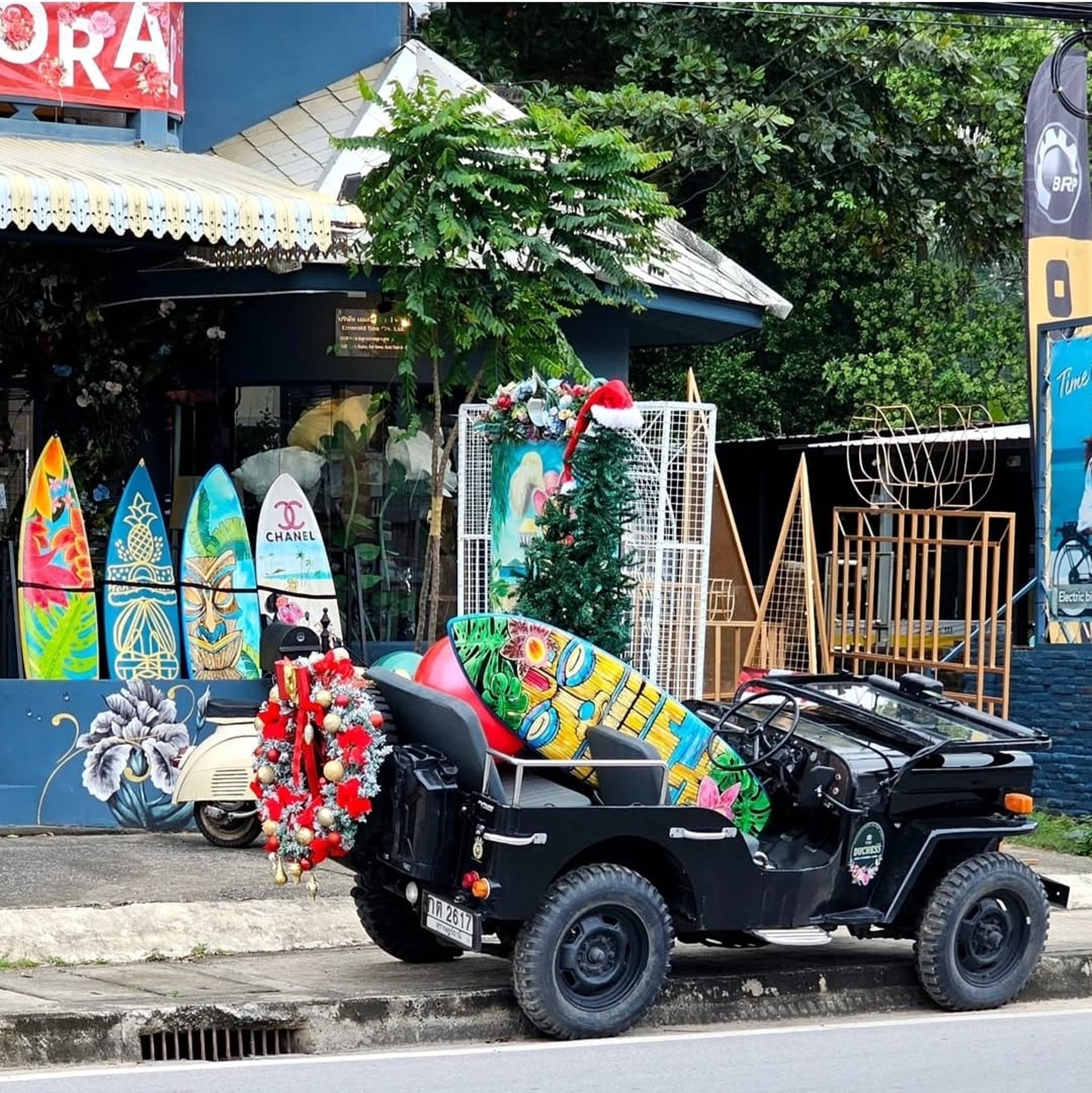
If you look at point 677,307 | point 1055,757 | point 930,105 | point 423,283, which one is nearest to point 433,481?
point 423,283

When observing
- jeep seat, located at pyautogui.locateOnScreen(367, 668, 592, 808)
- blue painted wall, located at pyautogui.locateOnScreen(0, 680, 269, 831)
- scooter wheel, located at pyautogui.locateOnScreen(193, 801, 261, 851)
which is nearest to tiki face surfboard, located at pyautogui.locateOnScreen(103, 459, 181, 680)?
blue painted wall, located at pyautogui.locateOnScreen(0, 680, 269, 831)

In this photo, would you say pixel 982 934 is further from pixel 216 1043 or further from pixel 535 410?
pixel 535 410

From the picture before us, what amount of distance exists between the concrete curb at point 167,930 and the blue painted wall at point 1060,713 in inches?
235


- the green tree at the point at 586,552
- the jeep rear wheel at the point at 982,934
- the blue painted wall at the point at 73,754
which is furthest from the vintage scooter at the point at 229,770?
the jeep rear wheel at the point at 982,934

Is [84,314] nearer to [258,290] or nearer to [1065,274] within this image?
[258,290]

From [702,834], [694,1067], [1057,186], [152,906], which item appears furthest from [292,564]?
[1057,186]

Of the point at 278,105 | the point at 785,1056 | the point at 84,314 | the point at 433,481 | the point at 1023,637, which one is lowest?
the point at 785,1056

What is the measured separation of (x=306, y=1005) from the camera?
7.49 m

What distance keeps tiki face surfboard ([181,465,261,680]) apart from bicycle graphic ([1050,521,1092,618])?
18.5ft

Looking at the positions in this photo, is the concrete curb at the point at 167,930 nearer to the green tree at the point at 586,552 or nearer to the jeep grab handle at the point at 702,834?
the green tree at the point at 586,552

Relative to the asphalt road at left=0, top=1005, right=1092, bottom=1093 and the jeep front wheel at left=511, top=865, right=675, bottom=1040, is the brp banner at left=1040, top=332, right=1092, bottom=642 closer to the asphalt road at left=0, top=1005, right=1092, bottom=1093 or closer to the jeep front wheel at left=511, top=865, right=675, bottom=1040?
the asphalt road at left=0, top=1005, right=1092, bottom=1093

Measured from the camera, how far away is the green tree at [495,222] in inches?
435

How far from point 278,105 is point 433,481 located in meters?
3.54

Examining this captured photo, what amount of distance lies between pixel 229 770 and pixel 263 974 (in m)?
2.37
